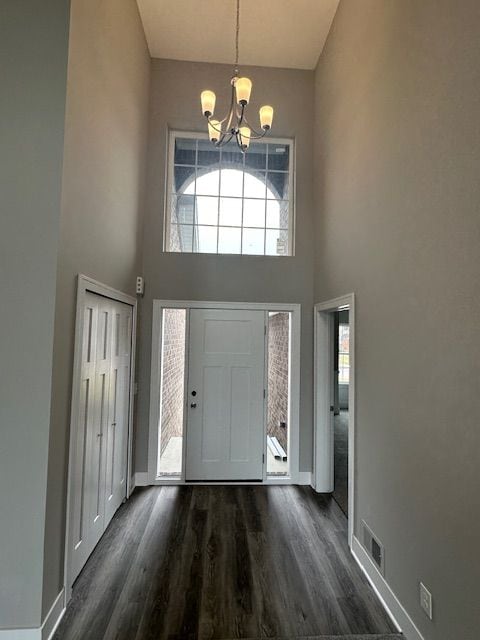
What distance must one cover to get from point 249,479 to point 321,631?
6.08 feet

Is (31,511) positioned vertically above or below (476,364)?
below

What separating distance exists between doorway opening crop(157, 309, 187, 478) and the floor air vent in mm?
2035

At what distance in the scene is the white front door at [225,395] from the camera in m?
3.63

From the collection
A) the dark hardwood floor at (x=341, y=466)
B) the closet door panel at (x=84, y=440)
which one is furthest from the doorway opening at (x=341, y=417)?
the closet door panel at (x=84, y=440)

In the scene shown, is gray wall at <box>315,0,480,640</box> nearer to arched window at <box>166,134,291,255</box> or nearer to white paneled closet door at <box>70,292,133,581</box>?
arched window at <box>166,134,291,255</box>

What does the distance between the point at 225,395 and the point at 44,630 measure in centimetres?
230

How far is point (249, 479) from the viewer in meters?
3.63

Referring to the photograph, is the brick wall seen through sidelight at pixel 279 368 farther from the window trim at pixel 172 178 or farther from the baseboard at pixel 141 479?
the baseboard at pixel 141 479

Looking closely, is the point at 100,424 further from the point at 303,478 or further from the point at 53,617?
the point at 303,478

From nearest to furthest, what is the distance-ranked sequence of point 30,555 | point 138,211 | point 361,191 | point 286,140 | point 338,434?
point 30,555 → point 361,191 → point 138,211 → point 286,140 → point 338,434

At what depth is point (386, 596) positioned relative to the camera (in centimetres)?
199

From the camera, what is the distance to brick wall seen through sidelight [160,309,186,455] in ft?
12.5

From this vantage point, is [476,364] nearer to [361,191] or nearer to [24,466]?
[361,191]

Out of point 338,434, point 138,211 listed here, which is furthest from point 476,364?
point 338,434
